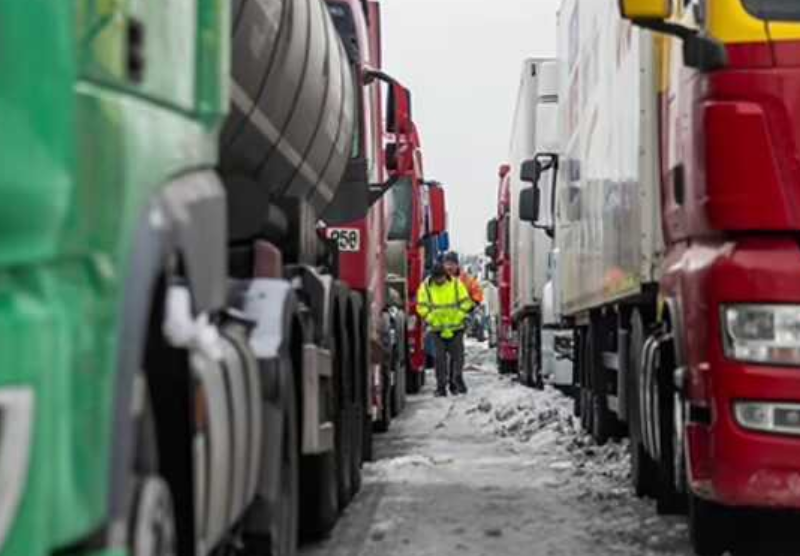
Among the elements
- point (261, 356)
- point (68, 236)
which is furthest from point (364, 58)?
point (68, 236)

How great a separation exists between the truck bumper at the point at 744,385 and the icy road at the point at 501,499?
139cm

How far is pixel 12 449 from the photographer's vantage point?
2834 millimetres

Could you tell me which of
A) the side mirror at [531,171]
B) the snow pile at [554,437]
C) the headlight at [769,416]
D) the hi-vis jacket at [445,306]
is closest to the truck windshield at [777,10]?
the headlight at [769,416]

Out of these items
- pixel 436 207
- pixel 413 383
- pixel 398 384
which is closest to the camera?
pixel 398 384

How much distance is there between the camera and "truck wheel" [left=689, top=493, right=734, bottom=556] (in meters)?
7.25

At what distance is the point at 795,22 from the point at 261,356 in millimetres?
2725

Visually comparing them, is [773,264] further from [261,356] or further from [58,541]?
[58,541]

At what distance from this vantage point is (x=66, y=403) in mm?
2949

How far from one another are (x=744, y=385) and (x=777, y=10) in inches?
61.1

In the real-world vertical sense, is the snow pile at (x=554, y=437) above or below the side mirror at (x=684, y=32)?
below

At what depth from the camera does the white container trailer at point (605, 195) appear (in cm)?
848

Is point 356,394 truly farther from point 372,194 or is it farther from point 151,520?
point 151,520

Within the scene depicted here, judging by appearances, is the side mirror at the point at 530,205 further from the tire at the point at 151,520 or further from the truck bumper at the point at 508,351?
the tire at the point at 151,520

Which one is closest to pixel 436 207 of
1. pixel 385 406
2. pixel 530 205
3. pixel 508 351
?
pixel 508 351
